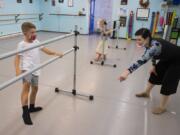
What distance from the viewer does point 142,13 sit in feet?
27.8

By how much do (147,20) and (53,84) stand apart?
20.8ft

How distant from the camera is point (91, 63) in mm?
4945

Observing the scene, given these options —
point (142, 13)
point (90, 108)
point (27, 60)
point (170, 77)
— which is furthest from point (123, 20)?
point (27, 60)

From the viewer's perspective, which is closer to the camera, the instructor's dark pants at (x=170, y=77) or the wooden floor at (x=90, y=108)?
the wooden floor at (x=90, y=108)

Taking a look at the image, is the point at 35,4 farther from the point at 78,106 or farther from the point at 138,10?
the point at 78,106

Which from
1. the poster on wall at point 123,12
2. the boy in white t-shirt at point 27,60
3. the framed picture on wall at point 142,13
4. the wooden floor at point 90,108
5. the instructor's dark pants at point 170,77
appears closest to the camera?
the boy in white t-shirt at point 27,60

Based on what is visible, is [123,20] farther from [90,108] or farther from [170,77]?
[90,108]

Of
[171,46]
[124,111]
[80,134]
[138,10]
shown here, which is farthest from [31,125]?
[138,10]

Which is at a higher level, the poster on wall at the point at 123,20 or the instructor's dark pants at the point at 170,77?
the poster on wall at the point at 123,20

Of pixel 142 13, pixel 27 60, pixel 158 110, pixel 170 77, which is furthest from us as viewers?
pixel 142 13

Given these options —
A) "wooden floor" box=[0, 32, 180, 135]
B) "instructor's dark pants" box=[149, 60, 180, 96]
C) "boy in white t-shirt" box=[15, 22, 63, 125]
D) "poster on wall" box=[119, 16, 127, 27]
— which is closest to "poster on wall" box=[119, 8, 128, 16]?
"poster on wall" box=[119, 16, 127, 27]

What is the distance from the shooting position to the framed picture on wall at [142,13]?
8391mm

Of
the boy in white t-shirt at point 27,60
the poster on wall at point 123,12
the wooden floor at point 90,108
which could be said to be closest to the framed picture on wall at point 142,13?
the poster on wall at point 123,12

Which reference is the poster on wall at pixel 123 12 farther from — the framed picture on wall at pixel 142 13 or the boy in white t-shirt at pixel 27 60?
the boy in white t-shirt at pixel 27 60
